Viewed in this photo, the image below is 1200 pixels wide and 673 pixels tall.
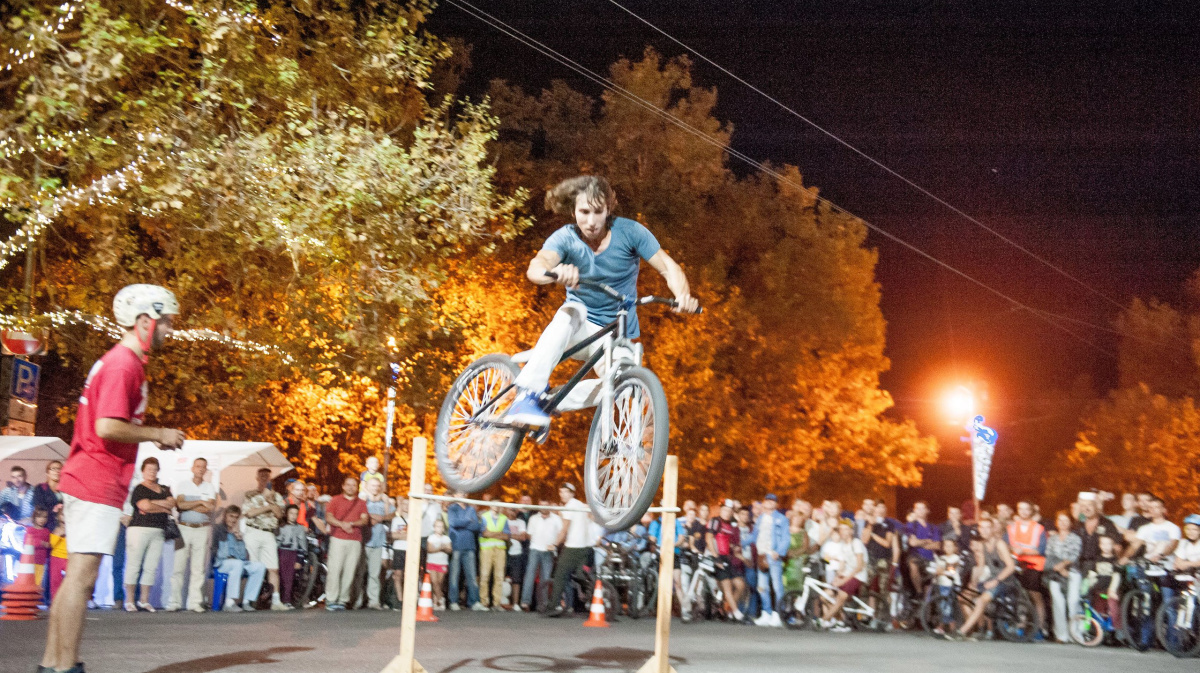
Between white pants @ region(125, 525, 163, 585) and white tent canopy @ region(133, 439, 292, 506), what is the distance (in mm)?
1515

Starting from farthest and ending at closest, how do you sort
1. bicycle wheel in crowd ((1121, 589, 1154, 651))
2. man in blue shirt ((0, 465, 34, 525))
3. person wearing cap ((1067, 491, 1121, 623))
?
person wearing cap ((1067, 491, 1121, 623))
bicycle wheel in crowd ((1121, 589, 1154, 651))
man in blue shirt ((0, 465, 34, 525))

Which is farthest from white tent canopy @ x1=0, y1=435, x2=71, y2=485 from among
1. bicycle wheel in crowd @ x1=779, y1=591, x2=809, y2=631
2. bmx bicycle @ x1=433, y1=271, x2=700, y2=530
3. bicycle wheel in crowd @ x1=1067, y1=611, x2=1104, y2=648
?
bicycle wheel in crowd @ x1=1067, y1=611, x2=1104, y2=648

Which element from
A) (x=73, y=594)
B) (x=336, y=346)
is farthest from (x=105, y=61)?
(x=73, y=594)

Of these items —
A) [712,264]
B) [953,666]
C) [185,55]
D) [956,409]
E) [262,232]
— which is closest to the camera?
[953,666]

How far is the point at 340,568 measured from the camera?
49.8 feet

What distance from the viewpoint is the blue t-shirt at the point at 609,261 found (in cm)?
649

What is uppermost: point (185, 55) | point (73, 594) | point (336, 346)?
point (185, 55)

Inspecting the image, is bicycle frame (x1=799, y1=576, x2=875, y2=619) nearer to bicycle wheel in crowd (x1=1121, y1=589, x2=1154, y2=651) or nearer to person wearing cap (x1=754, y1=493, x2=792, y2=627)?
person wearing cap (x1=754, y1=493, x2=792, y2=627)

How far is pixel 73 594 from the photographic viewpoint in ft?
19.4

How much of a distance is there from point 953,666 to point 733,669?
274 centimetres

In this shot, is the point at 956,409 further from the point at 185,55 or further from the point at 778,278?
the point at 185,55

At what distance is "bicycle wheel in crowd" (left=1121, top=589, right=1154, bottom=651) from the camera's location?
14.4 metres

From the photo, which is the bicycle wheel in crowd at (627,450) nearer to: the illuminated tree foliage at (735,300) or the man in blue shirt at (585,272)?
the man in blue shirt at (585,272)

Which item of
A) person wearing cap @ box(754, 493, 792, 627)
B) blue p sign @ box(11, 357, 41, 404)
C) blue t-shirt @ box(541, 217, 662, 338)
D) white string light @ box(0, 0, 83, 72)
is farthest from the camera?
person wearing cap @ box(754, 493, 792, 627)
